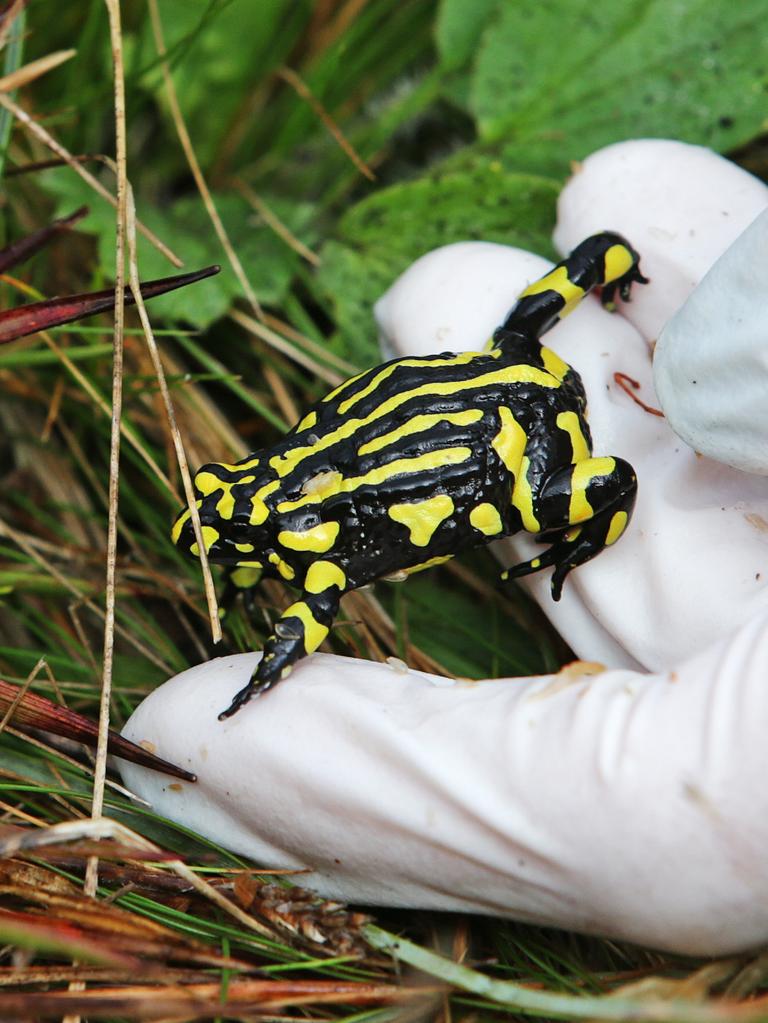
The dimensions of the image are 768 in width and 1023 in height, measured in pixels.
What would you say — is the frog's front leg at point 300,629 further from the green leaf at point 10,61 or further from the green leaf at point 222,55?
the green leaf at point 222,55

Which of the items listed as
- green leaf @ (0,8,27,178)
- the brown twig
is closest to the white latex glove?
the brown twig

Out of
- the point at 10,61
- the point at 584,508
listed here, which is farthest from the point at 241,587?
the point at 10,61

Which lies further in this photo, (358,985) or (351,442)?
(351,442)

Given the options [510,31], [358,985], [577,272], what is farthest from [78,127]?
[358,985]

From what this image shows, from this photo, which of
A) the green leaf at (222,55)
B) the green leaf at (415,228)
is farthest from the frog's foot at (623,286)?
the green leaf at (222,55)

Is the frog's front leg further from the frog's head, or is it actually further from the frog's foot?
the frog's foot

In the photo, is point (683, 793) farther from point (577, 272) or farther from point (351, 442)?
point (577, 272)
